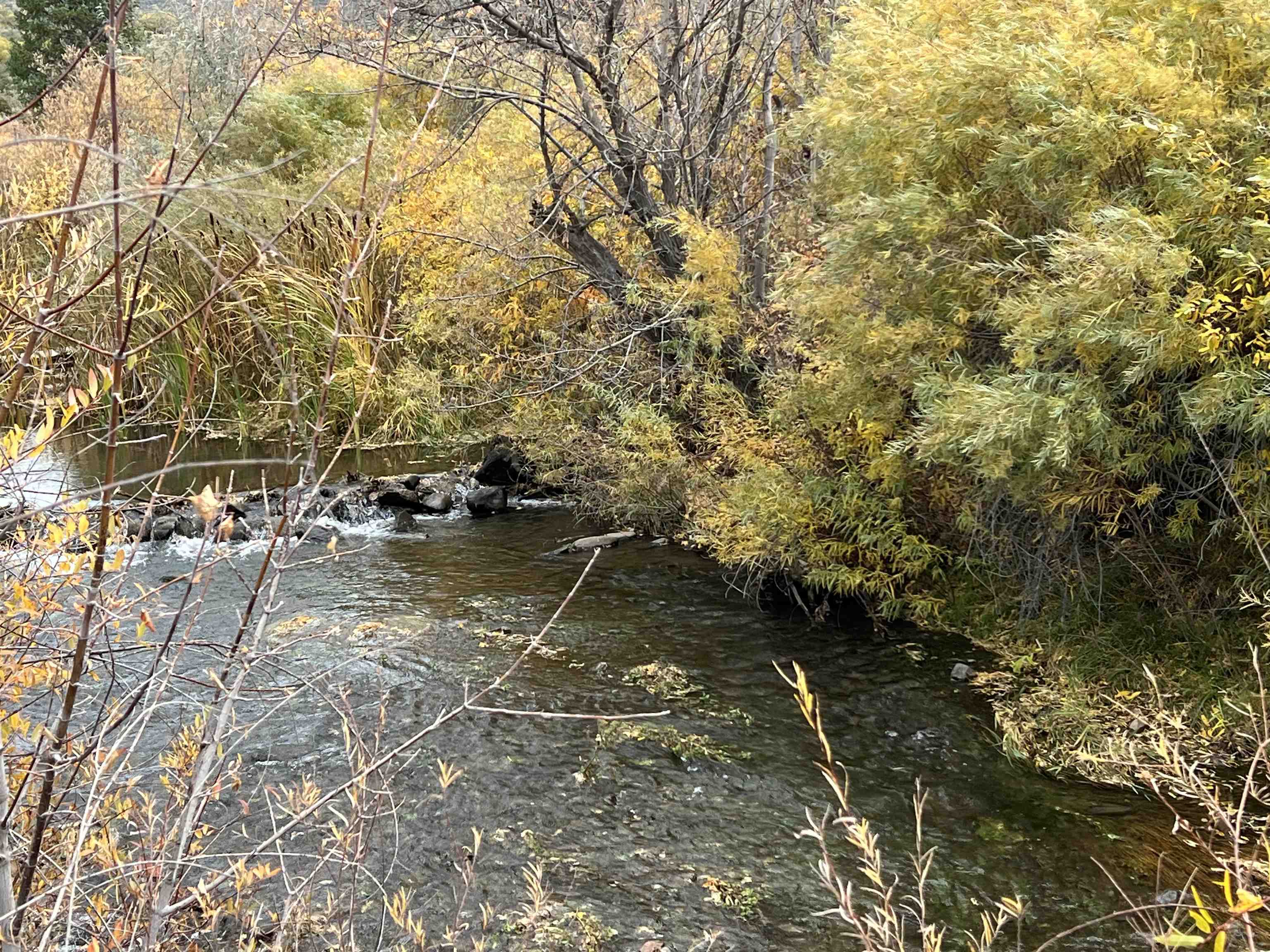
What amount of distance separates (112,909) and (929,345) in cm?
426

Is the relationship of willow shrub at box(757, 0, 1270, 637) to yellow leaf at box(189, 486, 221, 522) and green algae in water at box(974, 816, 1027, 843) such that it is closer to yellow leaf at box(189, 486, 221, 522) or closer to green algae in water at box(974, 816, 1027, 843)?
green algae in water at box(974, 816, 1027, 843)

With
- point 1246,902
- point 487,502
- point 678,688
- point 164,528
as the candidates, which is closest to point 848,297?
point 678,688

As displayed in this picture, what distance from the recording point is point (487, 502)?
31.2 feet

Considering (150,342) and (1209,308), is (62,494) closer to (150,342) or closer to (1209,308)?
(150,342)

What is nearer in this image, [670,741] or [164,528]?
[670,741]

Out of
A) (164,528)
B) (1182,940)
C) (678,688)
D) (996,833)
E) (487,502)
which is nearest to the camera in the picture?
(1182,940)

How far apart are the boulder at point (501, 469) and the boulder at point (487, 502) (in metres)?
0.52

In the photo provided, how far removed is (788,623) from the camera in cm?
631

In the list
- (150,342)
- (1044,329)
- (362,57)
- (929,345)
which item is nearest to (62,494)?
(150,342)

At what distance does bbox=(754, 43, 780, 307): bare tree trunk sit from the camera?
7.82m

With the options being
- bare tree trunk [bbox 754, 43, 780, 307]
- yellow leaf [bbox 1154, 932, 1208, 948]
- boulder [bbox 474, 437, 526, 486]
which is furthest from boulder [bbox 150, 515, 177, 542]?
yellow leaf [bbox 1154, 932, 1208, 948]

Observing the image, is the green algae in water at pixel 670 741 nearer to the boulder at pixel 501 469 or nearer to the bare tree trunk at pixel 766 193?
the bare tree trunk at pixel 766 193

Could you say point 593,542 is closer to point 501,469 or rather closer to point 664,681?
point 501,469

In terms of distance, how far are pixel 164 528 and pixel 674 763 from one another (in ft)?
19.4
